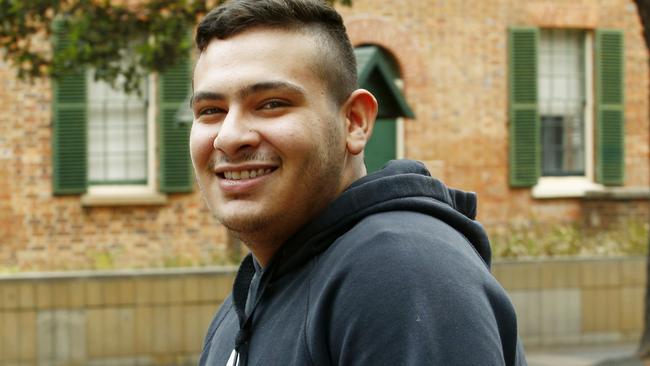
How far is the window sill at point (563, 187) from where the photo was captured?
16969 millimetres

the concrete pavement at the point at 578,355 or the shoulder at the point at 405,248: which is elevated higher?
the shoulder at the point at 405,248

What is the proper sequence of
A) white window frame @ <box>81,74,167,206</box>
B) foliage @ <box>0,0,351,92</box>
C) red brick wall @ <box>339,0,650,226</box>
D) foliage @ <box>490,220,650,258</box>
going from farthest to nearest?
red brick wall @ <box>339,0,650,226</box>, white window frame @ <box>81,74,167,206</box>, foliage @ <box>490,220,650,258</box>, foliage @ <box>0,0,351,92</box>

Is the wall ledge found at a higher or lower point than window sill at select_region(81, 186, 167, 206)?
lower

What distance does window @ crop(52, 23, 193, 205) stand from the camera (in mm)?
14789

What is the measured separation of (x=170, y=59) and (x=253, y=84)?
336 inches

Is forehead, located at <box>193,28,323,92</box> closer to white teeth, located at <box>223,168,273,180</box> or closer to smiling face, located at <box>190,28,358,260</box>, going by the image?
smiling face, located at <box>190,28,358,260</box>

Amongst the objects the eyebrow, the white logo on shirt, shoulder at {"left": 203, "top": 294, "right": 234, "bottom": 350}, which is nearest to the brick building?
shoulder at {"left": 203, "top": 294, "right": 234, "bottom": 350}

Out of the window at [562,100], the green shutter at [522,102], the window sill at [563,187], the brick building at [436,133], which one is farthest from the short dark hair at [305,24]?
the window at [562,100]

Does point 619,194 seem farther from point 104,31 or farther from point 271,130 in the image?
point 271,130

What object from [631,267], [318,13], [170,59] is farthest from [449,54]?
[318,13]

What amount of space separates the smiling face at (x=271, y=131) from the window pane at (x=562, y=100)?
628 inches

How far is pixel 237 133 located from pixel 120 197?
13309 millimetres

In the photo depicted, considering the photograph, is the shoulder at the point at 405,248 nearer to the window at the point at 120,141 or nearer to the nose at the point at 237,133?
the nose at the point at 237,133

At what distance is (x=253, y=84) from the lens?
184 centimetres
